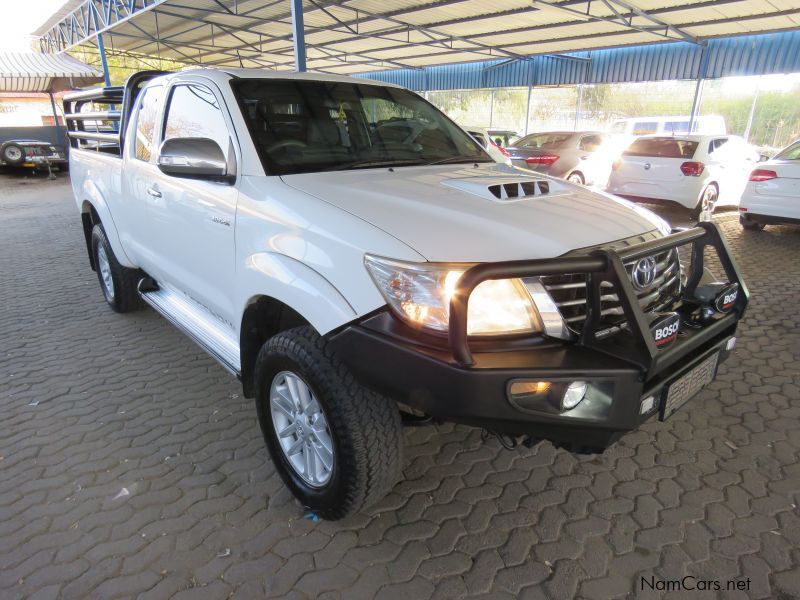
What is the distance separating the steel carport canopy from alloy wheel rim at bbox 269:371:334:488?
12473 mm

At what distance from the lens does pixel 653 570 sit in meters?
2.05

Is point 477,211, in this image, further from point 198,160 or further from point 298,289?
point 198,160

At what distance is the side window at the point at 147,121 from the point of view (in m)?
3.33

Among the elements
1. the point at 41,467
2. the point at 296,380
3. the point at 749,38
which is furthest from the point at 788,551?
the point at 749,38

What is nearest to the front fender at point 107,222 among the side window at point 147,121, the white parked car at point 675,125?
the side window at point 147,121

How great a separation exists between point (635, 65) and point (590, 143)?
862 centimetres

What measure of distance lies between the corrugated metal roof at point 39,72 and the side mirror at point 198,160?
2515 cm

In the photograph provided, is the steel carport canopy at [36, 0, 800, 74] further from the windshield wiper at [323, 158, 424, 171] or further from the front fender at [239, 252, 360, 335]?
the front fender at [239, 252, 360, 335]

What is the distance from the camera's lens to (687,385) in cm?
201

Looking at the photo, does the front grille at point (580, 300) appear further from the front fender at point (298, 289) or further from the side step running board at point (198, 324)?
the side step running board at point (198, 324)

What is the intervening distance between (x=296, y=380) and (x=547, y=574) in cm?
126

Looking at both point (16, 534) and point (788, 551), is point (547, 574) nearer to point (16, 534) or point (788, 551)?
point (788, 551)

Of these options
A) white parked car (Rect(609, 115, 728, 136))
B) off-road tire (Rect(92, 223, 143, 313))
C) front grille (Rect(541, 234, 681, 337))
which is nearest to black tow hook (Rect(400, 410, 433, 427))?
front grille (Rect(541, 234, 681, 337))

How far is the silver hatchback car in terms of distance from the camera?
34.8ft
